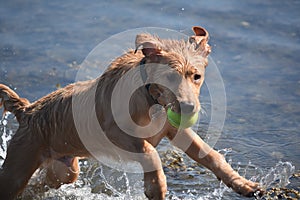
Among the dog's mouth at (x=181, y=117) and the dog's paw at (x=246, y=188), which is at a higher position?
the dog's mouth at (x=181, y=117)

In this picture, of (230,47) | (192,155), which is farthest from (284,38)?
(192,155)

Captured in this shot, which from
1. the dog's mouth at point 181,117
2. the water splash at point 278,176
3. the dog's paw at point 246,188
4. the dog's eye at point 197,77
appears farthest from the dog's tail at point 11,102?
the water splash at point 278,176

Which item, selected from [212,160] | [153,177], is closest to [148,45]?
[153,177]

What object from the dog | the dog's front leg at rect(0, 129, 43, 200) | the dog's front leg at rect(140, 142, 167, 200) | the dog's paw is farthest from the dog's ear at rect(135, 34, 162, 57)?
the dog's front leg at rect(0, 129, 43, 200)

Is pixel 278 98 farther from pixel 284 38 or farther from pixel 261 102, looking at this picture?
pixel 284 38

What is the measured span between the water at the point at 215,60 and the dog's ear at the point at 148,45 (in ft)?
7.86

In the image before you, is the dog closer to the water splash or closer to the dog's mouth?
the dog's mouth

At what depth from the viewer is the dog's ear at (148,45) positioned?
648 centimetres

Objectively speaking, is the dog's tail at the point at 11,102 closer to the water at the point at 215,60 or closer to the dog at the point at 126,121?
the dog at the point at 126,121

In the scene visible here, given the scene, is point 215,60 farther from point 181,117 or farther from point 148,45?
point 181,117

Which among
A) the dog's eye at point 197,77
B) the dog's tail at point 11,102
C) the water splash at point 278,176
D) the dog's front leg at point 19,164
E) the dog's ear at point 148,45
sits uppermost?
the dog's ear at point 148,45

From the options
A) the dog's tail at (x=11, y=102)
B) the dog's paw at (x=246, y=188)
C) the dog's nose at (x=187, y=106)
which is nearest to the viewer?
the dog's nose at (x=187, y=106)

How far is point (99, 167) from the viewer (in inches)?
363

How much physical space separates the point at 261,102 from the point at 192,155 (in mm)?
3801
